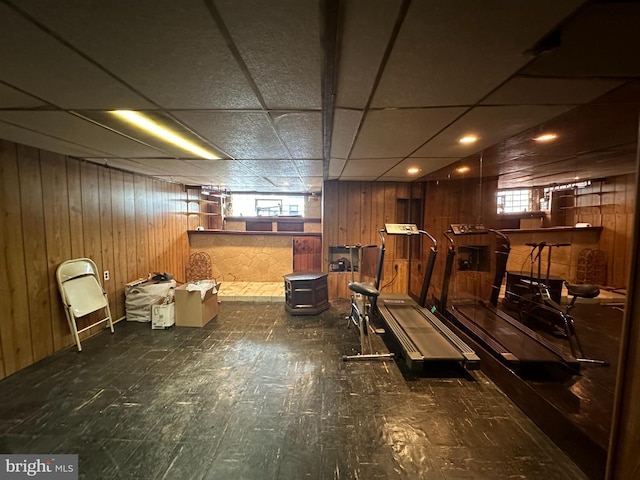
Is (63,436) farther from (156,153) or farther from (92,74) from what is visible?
(156,153)

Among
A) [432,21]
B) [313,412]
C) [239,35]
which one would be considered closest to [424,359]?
[313,412]

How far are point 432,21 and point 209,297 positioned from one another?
4093mm

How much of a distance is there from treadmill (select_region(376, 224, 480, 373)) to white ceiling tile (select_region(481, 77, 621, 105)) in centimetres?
218

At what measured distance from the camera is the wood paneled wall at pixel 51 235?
8.57 ft

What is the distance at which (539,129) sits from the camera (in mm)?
2205

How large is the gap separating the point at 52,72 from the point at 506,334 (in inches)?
169

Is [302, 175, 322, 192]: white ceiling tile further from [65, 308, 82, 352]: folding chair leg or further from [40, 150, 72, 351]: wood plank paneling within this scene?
[65, 308, 82, 352]: folding chair leg

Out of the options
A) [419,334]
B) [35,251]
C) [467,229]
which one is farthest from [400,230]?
[35,251]

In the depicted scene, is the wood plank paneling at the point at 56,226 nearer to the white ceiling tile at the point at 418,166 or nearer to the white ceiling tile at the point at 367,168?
the white ceiling tile at the point at 367,168

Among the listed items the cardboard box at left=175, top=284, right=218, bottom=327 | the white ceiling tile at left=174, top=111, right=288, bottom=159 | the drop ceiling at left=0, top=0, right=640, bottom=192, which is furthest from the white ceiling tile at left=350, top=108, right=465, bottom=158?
the cardboard box at left=175, top=284, right=218, bottom=327

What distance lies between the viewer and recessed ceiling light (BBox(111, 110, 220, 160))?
1.94m

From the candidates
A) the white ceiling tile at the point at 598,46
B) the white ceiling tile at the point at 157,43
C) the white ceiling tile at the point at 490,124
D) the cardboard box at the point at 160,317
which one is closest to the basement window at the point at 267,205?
the cardboard box at the point at 160,317

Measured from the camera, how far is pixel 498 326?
3281 mm

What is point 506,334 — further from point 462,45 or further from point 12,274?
point 12,274
